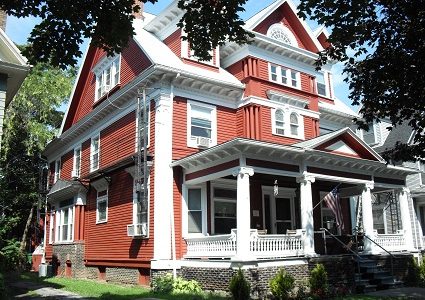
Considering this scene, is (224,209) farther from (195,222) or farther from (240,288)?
(240,288)

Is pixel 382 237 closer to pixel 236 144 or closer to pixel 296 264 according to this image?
pixel 296 264

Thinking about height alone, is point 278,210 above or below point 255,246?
above

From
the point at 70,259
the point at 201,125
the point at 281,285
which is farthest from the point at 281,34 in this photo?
the point at 70,259

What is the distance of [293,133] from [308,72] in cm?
363

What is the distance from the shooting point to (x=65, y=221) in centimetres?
2650

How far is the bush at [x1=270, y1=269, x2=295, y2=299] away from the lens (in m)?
14.2

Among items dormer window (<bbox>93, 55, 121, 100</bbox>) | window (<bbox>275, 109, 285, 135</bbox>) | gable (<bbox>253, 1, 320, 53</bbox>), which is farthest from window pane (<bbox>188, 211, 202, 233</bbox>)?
gable (<bbox>253, 1, 320, 53</bbox>)

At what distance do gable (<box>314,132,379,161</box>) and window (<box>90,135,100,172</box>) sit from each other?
11581 mm

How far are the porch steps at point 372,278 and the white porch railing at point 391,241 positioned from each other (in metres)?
1.53

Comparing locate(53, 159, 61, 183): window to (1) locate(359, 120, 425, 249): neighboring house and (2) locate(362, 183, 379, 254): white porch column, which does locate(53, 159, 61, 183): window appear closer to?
(2) locate(362, 183, 379, 254): white porch column

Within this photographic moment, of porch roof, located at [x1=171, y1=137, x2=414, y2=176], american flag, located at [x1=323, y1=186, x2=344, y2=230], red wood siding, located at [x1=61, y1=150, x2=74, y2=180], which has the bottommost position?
american flag, located at [x1=323, y1=186, x2=344, y2=230]

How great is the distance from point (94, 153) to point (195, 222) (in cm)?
820

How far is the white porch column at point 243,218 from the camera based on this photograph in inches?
591

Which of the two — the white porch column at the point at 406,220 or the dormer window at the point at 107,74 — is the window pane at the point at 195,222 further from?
the white porch column at the point at 406,220
